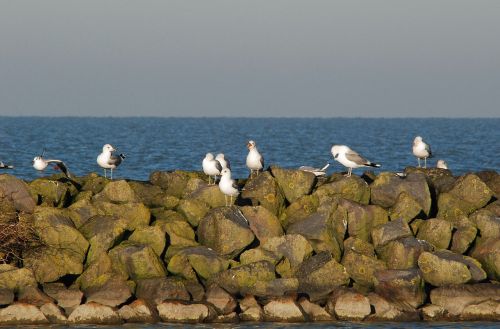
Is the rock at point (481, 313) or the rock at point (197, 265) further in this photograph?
the rock at point (197, 265)

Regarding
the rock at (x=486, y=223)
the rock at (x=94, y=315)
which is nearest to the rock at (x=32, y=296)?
the rock at (x=94, y=315)

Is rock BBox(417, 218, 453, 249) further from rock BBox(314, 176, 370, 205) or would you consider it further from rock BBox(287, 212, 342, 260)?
rock BBox(314, 176, 370, 205)

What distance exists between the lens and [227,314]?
1995 centimetres

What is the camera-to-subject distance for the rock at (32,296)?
65.6 ft

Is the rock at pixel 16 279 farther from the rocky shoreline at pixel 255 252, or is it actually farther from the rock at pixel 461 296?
the rock at pixel 461 296

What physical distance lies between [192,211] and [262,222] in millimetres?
1546

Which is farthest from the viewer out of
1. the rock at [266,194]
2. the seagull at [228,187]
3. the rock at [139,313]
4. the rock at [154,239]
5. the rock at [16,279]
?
the rock at [266,194]

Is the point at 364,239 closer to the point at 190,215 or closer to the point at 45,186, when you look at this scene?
the point at 190,215

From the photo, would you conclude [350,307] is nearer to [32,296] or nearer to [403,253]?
[403,253]

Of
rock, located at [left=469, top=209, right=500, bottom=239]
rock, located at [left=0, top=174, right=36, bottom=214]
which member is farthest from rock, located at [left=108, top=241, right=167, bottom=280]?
rock, located at [left=469, top=209, right=500, bottom=239]

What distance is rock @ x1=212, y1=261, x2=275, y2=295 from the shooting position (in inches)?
816

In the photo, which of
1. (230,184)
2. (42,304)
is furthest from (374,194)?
(42,304)

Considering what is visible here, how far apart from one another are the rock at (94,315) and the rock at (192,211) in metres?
3.99

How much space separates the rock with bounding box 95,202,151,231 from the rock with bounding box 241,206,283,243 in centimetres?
204
